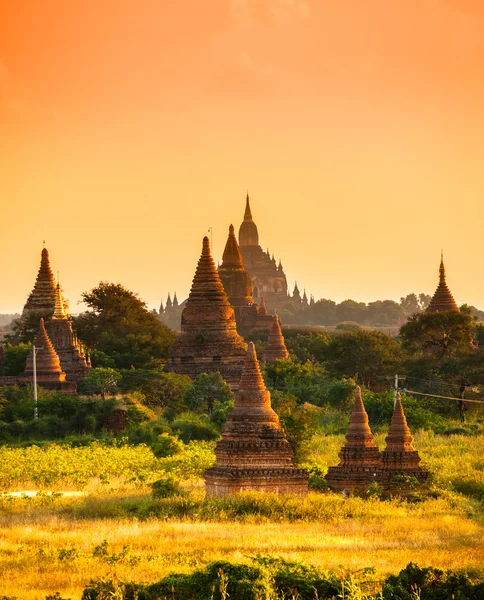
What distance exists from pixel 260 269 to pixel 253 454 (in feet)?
384

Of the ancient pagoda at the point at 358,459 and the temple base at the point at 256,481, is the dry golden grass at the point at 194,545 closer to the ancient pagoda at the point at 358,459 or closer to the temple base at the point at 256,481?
the temple base at the point at 256,481

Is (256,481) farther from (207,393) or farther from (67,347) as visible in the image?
(67,347)

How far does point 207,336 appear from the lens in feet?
236

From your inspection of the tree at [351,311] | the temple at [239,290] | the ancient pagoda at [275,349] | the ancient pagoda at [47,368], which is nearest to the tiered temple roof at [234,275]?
the temple at [239,290]

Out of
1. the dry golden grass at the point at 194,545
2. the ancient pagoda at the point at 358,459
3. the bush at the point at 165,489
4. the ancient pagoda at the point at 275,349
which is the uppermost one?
the ancient pagoda at the point at 275,349

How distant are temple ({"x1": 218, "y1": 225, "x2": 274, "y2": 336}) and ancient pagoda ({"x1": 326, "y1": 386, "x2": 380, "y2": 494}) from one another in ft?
181

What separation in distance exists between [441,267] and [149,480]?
41.2 metres

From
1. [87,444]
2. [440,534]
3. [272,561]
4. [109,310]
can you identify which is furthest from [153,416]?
[272,561]

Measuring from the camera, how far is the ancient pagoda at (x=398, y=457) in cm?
4228

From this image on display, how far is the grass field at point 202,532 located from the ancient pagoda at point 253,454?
1.97ft

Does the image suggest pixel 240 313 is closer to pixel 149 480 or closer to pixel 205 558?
pixel 149 480

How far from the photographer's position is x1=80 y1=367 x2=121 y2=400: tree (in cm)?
6500

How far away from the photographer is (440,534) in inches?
1459

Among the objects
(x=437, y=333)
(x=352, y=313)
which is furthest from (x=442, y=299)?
(x=352, y=313)
